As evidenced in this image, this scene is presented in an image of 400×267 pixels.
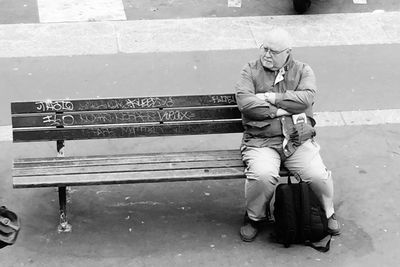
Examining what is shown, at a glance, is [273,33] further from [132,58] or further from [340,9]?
[340,9]

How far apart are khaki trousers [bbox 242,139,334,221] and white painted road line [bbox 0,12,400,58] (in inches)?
116

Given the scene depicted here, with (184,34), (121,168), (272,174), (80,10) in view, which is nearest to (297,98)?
(272,174)

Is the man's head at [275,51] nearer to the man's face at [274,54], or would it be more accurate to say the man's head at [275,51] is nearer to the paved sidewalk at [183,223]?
the man's face at [274,54]

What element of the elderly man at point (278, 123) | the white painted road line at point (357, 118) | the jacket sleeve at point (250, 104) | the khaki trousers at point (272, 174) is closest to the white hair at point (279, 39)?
the elderly man at point (278, 123)

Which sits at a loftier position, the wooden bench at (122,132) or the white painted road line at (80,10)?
the wooden bench at (122,132)

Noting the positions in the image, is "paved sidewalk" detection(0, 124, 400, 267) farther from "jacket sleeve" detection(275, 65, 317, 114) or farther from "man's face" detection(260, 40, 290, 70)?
"man's face" detection(260, 40, 290, 70)

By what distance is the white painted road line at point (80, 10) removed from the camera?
31.3 feet

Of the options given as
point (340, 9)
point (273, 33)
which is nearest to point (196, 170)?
point (273, 33)

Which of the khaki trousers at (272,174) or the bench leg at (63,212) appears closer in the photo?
the khaki trousers at (272,174)

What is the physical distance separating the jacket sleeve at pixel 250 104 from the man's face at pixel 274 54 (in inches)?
7.1

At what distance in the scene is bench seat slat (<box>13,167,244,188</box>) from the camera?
6117mm

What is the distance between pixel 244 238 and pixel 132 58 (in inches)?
122

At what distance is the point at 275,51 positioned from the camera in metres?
6.38

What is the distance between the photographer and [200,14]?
9836 millimetres
